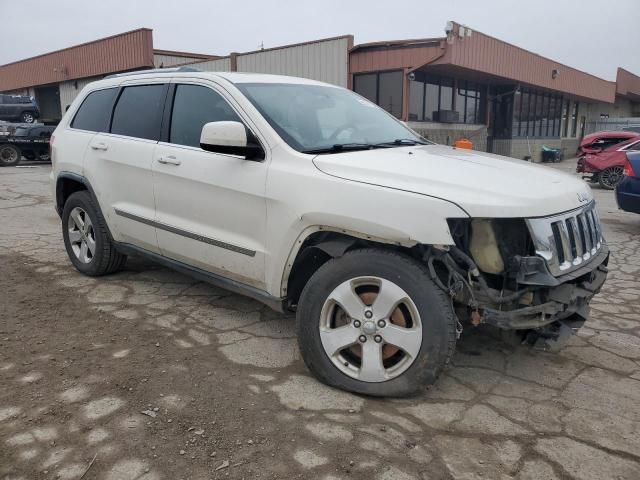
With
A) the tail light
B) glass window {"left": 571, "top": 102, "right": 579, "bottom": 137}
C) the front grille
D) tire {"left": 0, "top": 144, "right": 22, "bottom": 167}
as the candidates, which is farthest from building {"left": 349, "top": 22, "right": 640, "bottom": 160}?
the front grille

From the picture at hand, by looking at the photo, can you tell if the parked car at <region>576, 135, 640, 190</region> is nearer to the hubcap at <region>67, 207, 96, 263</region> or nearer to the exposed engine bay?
the exposed engine bay

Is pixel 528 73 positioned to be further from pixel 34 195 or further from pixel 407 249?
pixel 407 249

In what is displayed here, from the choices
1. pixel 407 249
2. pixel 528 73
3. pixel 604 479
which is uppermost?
pixel 528 73

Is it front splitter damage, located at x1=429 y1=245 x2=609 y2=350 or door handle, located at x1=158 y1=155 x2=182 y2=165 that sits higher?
door handle, located at x1=158 y1=155 x2=182 y2=165

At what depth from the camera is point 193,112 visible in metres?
3.86

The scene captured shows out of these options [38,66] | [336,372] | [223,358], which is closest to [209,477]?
[336,372]

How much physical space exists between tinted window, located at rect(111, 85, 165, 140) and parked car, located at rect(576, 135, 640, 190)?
41.9ft

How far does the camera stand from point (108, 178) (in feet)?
14.5

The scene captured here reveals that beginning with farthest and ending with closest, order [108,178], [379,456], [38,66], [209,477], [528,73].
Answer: [38,66] < [528,73] < [108,178] < [379,456] < [209,477]

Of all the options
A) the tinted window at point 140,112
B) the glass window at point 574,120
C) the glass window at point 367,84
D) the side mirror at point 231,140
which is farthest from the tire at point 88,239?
the glass window at point 574,120

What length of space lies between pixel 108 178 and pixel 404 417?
3.09 meters

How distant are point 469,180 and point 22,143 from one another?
17.8 m

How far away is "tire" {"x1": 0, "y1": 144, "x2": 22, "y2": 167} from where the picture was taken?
16.8m

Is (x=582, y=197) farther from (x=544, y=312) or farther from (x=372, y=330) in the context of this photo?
(x=372, y=330)
